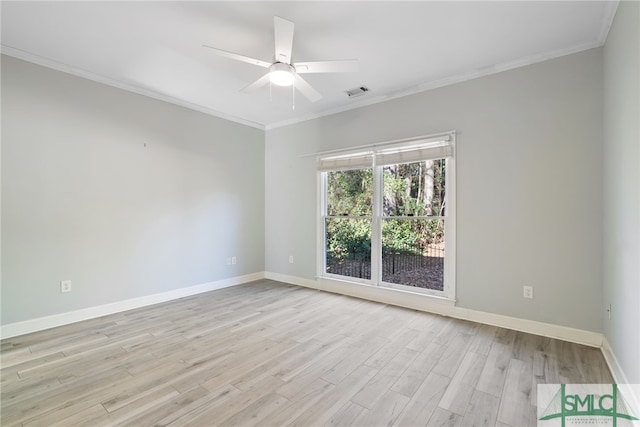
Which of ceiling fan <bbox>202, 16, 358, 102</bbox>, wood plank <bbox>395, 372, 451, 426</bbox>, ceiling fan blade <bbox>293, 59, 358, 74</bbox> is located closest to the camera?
wood plank <bbox>395, 372, 451, 426</bbox>

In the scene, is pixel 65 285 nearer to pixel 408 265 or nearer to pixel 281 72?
pixel 281 72

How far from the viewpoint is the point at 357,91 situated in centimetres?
368

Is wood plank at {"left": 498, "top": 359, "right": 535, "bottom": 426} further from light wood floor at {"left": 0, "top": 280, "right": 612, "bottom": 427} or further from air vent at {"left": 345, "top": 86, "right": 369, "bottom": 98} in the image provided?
air vent at {"left": 345, "top": 86, "right": 369, "bottom": 98}

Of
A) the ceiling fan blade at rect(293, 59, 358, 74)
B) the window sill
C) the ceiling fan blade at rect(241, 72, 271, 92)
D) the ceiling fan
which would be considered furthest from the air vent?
the window sill

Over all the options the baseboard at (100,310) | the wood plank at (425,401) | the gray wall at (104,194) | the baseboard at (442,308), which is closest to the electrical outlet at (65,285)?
the gray wall at (104,194)

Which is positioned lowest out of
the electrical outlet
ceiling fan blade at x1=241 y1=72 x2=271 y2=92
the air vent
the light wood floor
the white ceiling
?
the light wood floor

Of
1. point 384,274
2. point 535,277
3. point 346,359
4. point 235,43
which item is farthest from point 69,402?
point 535,277

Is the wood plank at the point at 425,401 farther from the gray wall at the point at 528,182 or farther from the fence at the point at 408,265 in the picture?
the fence at the point at 408,265

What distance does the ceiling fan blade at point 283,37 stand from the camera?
199cm

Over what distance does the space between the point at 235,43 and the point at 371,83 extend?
64.2 inches

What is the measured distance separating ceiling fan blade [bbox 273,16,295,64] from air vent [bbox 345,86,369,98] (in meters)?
1.45

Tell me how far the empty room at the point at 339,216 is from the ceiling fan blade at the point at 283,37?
18mm

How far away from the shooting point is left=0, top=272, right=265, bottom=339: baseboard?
280 cm

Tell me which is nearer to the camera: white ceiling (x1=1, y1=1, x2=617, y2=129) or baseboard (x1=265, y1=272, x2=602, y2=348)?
white ceiling (x1=1, y1=1, x2=617, y2=129)
